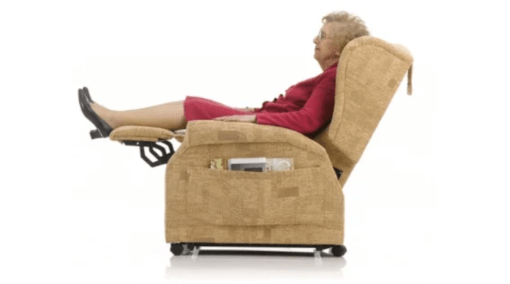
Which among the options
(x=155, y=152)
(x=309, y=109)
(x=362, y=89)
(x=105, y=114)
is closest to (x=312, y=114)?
(x=309, y=109)

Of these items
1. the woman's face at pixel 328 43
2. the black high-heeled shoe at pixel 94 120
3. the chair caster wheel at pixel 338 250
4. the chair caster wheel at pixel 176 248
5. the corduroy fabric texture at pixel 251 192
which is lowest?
the chair caster wheel at pixel 338 250

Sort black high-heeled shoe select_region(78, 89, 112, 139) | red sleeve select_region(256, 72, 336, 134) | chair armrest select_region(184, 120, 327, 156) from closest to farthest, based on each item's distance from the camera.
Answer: chair armrest select_region(184, 120, 327, 156), red sleeve select_region(256, 72, 336, 134), black high-heeled shoe select_region(78, 89, 112, 139)

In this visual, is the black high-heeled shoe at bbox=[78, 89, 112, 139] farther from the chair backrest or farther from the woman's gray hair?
the woman's gray hair

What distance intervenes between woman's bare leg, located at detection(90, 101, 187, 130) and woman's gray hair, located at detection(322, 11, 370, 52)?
0.85m

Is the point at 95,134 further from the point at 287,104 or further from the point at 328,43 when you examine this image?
the point at 328,43

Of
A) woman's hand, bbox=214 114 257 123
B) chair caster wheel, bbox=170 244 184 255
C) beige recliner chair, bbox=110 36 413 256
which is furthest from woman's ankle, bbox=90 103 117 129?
chair caster wheel, bbox=170 244 184 255

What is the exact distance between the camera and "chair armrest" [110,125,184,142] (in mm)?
4258

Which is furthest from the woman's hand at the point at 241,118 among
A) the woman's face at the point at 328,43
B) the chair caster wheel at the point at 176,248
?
the chair caster wheel at the point at 176,248

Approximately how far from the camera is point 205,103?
4.56 m

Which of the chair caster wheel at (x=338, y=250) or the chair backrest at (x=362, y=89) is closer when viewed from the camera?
the chair backrest at (x=362, y=89)

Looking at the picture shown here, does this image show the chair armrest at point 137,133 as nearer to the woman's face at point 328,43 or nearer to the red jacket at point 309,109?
the red jacket at point 309,109

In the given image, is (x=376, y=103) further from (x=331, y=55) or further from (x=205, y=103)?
(x=205, y=103)

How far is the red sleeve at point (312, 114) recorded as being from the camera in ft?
13.9

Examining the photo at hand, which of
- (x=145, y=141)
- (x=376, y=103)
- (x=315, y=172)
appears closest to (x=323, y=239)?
(x=315, y=172)
